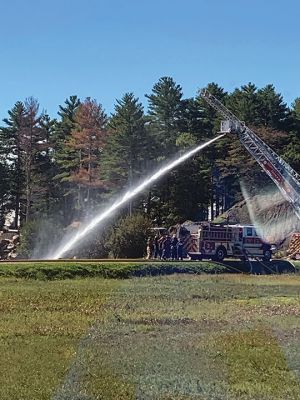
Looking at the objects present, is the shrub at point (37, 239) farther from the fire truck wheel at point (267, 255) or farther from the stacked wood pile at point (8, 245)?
the fire truck wheel at point (267, 255)

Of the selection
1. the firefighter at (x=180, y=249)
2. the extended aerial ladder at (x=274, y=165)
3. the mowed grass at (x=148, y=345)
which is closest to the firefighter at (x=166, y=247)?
the firefighter at (x=180, y=249)

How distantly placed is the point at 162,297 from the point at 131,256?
21812 millimetres

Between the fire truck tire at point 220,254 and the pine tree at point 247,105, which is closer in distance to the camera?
the fire truck tire at point 220,254

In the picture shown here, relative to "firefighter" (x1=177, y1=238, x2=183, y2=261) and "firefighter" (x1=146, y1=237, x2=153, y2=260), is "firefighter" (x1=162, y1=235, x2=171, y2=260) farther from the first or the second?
"firefighter" (x1=146, y1=237, x2=153, y2=260)

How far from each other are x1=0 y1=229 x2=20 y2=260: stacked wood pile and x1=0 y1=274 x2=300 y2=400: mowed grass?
34005 mm

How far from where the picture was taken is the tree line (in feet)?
205

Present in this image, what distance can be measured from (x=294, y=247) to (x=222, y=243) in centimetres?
1052

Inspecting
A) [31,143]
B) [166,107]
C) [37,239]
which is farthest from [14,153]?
[37,239]

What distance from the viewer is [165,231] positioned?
149 ft

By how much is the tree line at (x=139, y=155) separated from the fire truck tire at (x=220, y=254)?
17488 millimetres

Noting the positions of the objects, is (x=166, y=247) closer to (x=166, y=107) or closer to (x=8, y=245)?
(x=8, y=245)

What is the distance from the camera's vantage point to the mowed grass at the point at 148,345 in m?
9.62

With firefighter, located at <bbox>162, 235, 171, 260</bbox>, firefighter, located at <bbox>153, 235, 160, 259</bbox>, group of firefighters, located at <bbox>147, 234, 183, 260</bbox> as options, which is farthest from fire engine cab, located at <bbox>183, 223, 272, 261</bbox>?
firefighter, located at <bbox>153, 235, 160, 259</bbox>

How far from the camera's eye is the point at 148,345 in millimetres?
12922
